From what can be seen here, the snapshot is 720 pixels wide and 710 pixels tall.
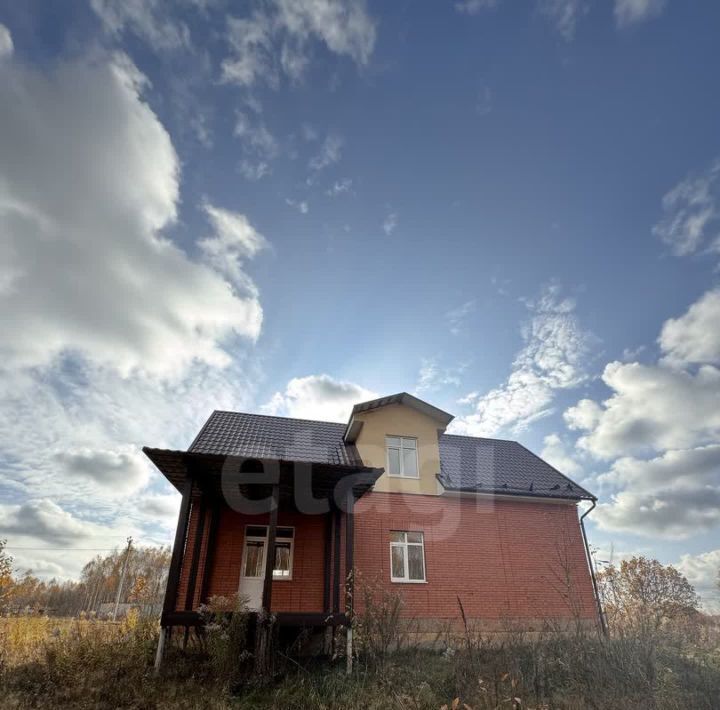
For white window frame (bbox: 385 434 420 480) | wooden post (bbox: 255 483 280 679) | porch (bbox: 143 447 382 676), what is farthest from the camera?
white window frame (bbox: 385 434 420 480)

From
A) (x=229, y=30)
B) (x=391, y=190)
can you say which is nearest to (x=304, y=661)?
(x=391, y=190)

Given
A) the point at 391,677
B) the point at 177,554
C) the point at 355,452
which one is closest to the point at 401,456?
the point at 355,452

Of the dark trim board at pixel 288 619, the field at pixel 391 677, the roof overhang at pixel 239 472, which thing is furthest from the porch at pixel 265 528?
the field at pixel 391 677

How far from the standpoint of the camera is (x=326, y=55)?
9820 millimetres

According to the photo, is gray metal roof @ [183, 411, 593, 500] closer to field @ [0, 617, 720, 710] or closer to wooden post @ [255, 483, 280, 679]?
wooden post @ [255, 483, 280, 679]

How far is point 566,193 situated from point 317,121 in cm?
561

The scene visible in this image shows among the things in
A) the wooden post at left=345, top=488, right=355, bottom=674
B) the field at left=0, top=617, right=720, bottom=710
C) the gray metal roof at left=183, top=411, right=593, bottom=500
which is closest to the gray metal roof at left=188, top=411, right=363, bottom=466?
the gray metal roof at left=183, top=411, right=593, bottom=500

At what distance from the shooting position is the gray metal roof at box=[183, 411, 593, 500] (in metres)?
12.8

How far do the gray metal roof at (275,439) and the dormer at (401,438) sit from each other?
59cm

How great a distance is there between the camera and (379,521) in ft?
43.4

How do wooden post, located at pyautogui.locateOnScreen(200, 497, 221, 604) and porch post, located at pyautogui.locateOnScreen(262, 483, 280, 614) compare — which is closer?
porch post, located at pyautogui.locateOnScreen(262, 483, 280, 614)

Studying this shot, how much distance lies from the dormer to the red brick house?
33 millimetres

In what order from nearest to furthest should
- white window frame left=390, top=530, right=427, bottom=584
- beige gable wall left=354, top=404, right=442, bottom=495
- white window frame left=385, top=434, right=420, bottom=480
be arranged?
white window frame left=390, top=530, right=427, bottom=584, beige gable wall left=354, top=404, right=442, bottom=495, white window frame left=385, top=434, right=420, bottom=480

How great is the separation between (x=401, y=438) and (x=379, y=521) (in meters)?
2.49
